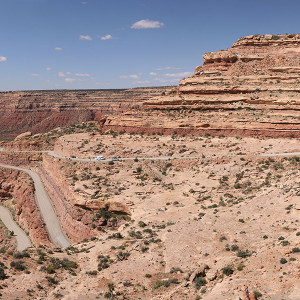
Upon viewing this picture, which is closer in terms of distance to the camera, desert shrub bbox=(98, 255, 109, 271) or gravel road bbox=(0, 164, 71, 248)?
desert shrub bbox=(98, 255, 109, 271)

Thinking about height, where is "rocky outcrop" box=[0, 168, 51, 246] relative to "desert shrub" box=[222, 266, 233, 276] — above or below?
below

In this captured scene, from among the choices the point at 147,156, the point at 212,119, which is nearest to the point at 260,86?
the point at 212,119

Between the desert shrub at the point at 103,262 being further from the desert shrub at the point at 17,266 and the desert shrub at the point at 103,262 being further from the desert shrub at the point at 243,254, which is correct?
the desert shrub at the point at 243,254

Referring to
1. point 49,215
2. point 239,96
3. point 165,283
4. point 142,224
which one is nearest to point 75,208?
point 49,215

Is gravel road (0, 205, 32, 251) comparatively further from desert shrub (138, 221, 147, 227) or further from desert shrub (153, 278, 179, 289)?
desert shrub (153, 278, 179, 289)

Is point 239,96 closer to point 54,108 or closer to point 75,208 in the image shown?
point 75,208

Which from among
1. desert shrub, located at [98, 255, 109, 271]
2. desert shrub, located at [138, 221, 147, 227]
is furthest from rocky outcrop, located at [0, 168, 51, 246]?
desert shrub, located at [98, 255, 109, 271]

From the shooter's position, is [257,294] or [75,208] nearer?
[257,294]
